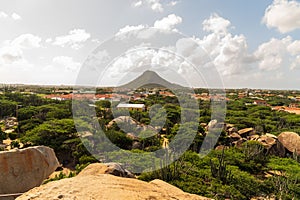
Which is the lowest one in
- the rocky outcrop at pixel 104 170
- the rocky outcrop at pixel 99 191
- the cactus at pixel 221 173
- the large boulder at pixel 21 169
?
the cactus at pixel 221 173

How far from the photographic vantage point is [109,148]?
19.4m

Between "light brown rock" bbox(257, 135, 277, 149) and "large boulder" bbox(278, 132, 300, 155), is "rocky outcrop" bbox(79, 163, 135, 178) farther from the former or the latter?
"large boulder" bbox(278, 132, 300, 155)

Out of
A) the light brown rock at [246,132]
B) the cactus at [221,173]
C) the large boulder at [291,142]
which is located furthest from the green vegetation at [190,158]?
the light brown rock at [246,132]

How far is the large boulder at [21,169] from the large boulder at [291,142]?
19299 millimetres

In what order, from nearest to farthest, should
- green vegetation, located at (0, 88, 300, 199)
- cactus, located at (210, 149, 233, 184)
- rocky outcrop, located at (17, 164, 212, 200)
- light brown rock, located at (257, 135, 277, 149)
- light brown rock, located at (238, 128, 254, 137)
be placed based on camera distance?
1. rocky outcrop, located at (17, 164, 212, 200)
2. green vegetation, located at (0, 88, 300, 199)
3. cactus, located at (210, 149, 233, 184)
4. light brown rock, located at (257, 135, 277, 149)
5. light brown rock, located at (238, 128, 254, 137)

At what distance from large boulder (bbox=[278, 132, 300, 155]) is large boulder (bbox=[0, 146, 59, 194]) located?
1930 cm

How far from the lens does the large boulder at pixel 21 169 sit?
940 cm

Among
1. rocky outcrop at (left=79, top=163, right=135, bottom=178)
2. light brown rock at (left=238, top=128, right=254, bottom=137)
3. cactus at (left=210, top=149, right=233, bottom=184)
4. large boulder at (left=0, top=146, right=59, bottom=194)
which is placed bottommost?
cactus at (left=210, top=149, right=233, bottom=184)

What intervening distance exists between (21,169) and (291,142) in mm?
20521

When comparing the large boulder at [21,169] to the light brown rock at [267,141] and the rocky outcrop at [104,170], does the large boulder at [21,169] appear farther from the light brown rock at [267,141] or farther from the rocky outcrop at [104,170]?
the light brown rock at [267,141]

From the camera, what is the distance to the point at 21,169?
31.9 ft

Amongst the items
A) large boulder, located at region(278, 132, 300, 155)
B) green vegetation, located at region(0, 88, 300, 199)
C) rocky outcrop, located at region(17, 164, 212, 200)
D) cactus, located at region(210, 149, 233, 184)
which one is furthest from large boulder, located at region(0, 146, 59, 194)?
large boulder, located at region(278, 132, 300, 155)

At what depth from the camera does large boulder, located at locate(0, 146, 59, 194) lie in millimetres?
9398

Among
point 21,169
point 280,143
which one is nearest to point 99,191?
point 21,169
